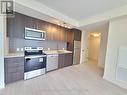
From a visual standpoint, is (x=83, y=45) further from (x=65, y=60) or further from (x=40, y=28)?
(x=40, y=28)

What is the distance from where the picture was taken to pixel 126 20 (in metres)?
2.96

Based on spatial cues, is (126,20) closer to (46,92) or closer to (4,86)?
(46,92)

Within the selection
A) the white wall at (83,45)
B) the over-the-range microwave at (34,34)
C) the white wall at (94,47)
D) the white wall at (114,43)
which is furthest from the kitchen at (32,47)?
the white wall at (94,47)

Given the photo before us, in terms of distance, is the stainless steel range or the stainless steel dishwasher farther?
the stainless steel dishwasher

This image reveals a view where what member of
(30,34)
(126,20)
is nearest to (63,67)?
(30,34)

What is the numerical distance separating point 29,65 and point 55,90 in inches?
52.9

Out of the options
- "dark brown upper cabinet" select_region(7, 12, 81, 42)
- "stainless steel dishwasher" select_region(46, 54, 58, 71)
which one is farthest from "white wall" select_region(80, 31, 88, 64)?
"stainless steel dishwasher" select_region(46, 54, 58, 71)

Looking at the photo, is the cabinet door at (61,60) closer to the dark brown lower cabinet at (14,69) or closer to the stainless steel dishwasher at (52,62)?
the stainless steel dishwasher at (52,62)

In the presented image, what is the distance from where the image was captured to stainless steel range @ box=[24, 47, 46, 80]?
3.15 m

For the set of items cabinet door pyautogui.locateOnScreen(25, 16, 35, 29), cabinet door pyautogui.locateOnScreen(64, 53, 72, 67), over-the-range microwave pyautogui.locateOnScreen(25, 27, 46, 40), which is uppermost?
cabinet door pyautogui.locateOnScreen(25, 16, 35, 29)

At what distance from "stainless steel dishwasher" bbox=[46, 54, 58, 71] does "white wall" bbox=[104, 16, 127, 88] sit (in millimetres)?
2253

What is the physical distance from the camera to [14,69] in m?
2.80

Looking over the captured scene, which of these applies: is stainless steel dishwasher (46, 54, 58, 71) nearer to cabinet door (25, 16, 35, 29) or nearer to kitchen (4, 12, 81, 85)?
kitchen (4, 12, 81, 85)

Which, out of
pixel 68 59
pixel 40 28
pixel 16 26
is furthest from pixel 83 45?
pixel 16 26
